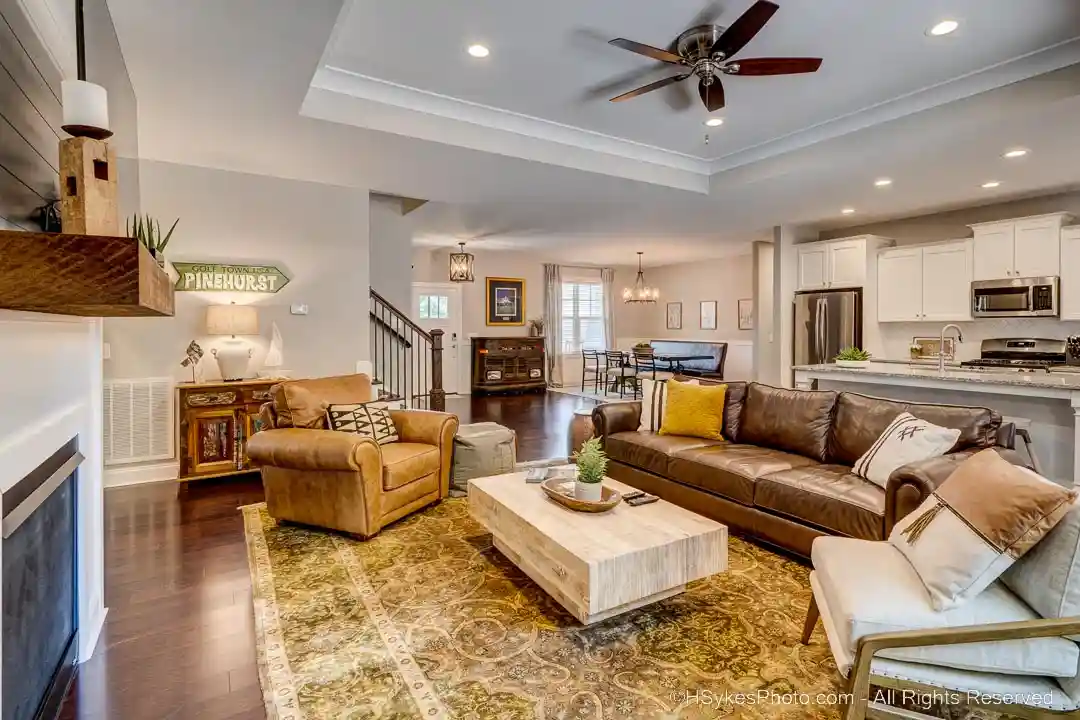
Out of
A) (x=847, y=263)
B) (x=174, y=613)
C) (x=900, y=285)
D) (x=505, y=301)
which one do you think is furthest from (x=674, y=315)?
(x=174, y=613)

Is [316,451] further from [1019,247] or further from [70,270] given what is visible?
[1019,247]

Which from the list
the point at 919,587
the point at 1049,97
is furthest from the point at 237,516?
the point at 1049,97

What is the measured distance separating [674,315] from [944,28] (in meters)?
9.00

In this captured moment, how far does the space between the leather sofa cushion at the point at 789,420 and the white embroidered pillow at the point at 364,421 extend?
2.43m

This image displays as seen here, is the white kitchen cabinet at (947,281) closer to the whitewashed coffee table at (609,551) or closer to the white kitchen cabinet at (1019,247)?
the white kitchen cabinet at (1019,247)

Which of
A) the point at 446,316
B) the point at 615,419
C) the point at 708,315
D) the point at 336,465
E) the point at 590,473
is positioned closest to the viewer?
the point at 590,473

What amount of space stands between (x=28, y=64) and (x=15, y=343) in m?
0.78

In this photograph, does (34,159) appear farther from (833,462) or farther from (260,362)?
(833,462)

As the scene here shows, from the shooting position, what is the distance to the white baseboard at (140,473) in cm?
423

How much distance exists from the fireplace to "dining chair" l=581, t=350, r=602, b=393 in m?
8.83

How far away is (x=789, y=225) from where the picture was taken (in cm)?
715

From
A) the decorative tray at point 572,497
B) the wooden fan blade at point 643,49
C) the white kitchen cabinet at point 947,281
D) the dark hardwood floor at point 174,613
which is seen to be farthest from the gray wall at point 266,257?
the white kitchen cabinet at point 947,281

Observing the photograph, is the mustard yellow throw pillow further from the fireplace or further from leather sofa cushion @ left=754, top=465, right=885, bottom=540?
the fireplace

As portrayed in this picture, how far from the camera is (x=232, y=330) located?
171 inches
